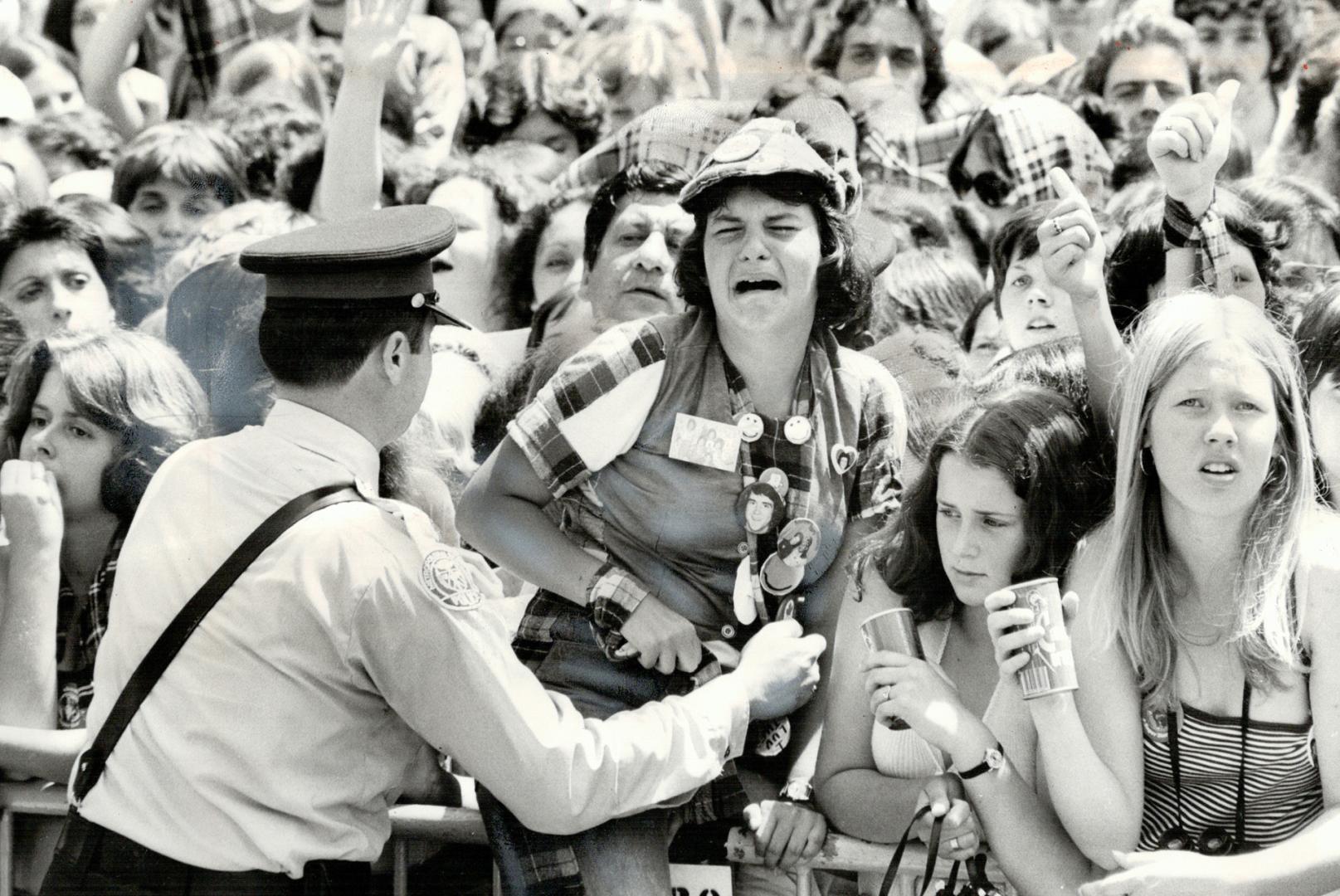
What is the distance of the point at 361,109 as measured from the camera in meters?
3.41

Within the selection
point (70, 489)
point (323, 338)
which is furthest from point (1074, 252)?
point (70, 489)

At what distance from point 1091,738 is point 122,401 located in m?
1.96

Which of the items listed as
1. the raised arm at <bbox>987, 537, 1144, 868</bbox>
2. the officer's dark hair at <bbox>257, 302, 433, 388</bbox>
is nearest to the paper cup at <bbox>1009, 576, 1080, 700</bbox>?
the raised arm at <bbox>987, 537, 1144, 868</bbox>

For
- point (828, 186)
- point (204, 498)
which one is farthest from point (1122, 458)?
point (204, 498)

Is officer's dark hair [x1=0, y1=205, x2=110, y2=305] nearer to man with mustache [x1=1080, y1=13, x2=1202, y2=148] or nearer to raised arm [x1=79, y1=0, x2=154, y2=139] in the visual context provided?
raised arm [x1=79, y1=0, x2=154, y2=139]

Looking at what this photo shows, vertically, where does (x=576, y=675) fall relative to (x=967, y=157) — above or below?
below

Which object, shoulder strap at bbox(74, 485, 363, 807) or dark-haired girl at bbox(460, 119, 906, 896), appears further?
dark-haired girl at bbox(460, 119, 906, 896)

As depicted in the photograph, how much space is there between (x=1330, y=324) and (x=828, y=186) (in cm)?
95

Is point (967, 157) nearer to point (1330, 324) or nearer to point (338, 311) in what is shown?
point (1330, 324)

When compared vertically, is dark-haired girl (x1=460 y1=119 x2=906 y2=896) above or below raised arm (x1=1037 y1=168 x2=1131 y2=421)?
below

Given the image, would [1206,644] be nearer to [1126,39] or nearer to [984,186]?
[984,186]

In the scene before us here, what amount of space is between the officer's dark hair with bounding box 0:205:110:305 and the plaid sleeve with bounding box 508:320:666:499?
124 cm

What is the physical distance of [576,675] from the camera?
2.79m

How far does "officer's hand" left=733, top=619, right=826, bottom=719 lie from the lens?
2.64 metres
